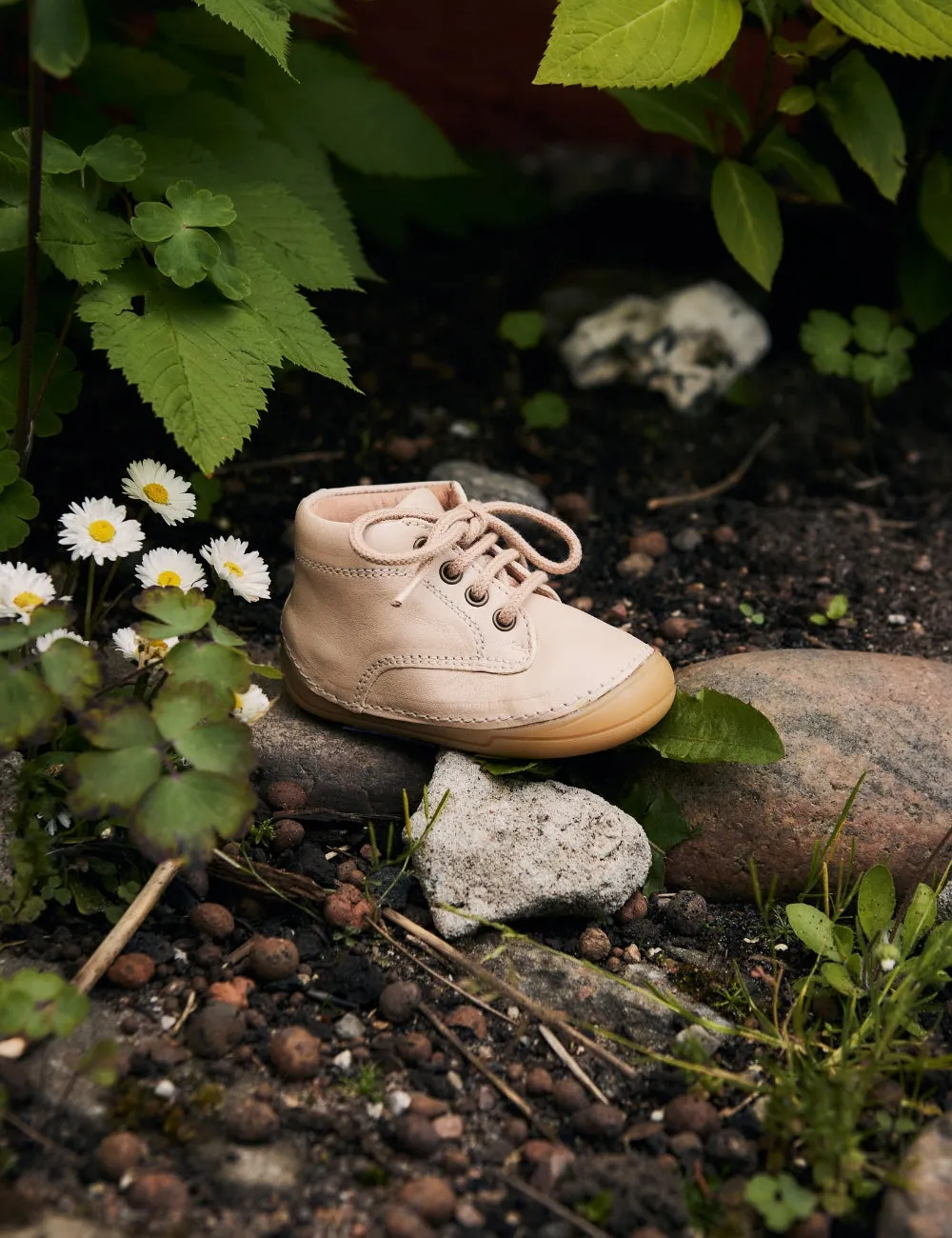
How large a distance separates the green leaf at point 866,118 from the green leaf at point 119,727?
1933 millimetres

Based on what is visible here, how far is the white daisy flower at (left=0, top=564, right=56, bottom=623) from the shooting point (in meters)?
1.73

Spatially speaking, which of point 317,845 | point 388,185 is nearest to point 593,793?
point 317,845

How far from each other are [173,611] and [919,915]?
3.83 ft

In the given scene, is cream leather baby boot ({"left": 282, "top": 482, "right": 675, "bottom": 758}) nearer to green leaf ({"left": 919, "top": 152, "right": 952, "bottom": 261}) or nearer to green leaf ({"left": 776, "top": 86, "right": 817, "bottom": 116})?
green leaf ({"left": 776, "top": 86, "right": 817, "bottom": 116})

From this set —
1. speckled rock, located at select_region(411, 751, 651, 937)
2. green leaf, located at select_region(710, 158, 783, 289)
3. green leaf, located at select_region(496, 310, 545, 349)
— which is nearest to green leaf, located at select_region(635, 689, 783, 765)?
speckled rock, located at select_region(411, 751, 651, 937)

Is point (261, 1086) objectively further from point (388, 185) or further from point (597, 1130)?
point (388, 185)

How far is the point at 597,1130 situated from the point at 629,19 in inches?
73.5

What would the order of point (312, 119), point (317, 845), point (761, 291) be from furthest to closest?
point (761, 291) < point (312, 119) < point (317, 845)

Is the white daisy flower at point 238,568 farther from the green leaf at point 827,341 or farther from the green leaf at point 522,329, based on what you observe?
the green leaf at point 827,341

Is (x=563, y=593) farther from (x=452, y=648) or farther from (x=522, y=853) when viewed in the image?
(x=522, y=853)

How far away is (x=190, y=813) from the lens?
1536mm

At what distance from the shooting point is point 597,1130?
1555 mm

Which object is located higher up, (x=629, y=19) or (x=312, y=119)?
(x=629, y=19)

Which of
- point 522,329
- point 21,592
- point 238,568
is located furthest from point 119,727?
point 522,329
